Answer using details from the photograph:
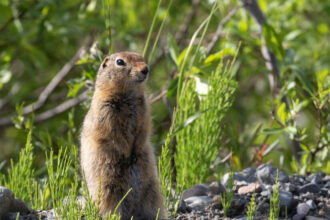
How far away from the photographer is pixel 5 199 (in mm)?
3080

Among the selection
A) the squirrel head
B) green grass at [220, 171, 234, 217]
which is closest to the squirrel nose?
the squirrel head

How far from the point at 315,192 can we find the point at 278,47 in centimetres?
131

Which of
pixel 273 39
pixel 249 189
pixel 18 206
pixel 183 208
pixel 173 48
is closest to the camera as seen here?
pixel 18 206

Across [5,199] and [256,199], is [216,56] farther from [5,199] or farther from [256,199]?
[5,199]

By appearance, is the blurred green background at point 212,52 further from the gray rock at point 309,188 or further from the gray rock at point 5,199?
the gray rock at point 5,199

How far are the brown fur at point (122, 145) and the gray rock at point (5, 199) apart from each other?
0.47 meters

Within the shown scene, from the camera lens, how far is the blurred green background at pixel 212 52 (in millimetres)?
4188

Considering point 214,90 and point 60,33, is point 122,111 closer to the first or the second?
point 214,90

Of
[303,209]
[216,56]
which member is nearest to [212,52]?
[216,56]

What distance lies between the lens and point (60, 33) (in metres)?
5.50

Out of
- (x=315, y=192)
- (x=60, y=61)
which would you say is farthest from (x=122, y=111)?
(x=60, y=61)

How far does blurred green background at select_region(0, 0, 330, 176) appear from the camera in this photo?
4188mm

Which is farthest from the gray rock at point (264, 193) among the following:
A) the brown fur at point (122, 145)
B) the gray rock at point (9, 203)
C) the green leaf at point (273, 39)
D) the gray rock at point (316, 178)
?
the gray rock at point (9, 203)

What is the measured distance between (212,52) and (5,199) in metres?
A: 3.31
